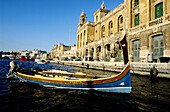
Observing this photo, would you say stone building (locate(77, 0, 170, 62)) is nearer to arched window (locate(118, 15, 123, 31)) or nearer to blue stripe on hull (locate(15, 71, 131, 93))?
arched window (locate(118, 15, 123, 31))

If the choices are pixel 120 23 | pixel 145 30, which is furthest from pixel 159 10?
pixel 120 23

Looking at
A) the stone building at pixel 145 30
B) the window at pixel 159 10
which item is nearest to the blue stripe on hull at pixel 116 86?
the stone building at pixel 145 30

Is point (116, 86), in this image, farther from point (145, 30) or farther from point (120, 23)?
point (120, 23)

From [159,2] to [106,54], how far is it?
16281mm

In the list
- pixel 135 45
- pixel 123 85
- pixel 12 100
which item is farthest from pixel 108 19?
pixel 12 100

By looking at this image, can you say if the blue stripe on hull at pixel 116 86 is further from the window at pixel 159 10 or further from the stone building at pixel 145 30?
the window at pixel 159 10

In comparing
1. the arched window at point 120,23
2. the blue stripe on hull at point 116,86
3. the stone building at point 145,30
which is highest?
the arched window at point 120,23

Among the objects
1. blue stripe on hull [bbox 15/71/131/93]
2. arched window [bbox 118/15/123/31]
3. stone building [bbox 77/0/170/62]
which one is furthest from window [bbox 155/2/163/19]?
blue stripe on hull [bbox 15/71/131/93]

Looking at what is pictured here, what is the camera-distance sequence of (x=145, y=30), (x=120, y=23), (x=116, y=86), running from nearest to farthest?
(x=116, y=86) → (x=145, y=30) → (x=120, y=23)

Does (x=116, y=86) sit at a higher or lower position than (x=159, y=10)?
lower

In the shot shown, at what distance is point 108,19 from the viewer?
3228cm

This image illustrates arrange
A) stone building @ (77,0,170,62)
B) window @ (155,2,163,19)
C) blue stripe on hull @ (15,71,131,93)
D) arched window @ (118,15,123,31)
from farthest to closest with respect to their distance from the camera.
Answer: arched window @ (118,15,123,31) → window @ (155,2,163,19) → stone building @ (77,0,170,62) → blue stripe on hull @ (15,71,131,93)

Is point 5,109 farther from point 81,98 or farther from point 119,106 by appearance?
point 119,106

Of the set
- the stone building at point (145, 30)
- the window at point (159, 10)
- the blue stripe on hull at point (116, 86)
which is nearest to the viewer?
the blue stripe on hull at point (116, 86)
